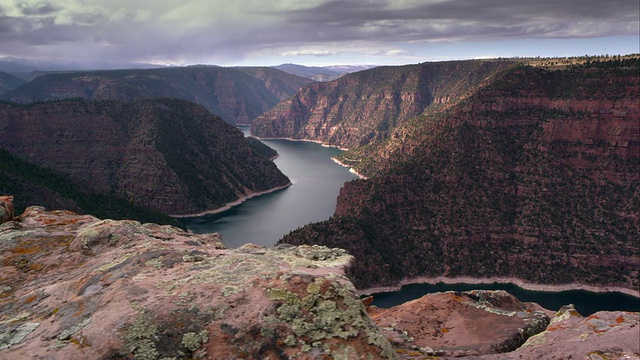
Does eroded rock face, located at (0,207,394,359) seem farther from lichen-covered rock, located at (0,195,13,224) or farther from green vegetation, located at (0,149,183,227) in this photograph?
green vegetation, located at (0,149,183,227)

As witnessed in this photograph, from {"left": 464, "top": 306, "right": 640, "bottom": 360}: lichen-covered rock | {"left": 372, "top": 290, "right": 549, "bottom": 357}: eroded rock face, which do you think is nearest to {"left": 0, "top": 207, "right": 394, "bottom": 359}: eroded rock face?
{"left": 372, "top": 290, "right": 549, "bottom": 357}: eroded rock face

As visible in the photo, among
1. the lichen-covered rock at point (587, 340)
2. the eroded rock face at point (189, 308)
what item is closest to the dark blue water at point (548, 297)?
the lichen-covered rock at point (587, 340)

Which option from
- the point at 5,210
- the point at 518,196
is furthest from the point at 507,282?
the point at 5,210

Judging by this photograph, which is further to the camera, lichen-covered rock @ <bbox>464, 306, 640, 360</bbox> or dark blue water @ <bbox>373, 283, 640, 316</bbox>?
dark blue water @ <bbox>373, 283, 640, 316</bbox>

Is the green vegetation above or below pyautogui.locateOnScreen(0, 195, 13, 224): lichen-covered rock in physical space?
below

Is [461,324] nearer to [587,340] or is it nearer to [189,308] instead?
[587,340]

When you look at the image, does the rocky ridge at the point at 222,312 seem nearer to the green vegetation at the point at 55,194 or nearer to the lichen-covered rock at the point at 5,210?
the lichen-covered rock at the point at 5,210

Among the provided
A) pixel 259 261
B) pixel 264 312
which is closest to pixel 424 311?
pixel 259 261
